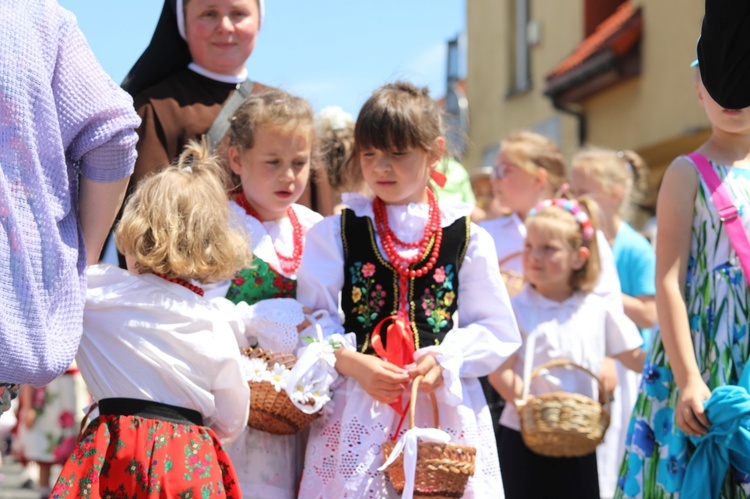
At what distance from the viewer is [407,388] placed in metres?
4.38

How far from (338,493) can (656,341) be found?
4.52 ft

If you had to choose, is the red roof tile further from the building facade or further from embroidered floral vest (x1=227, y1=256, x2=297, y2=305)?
embroidered floral vest (x1=227, y1=256, x2=297, y2=305)

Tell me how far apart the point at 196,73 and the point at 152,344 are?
1764mm

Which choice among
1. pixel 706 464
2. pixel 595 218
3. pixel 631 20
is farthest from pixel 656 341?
pixel 631 20

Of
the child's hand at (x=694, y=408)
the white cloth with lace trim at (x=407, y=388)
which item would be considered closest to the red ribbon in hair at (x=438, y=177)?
the white cloth with lace trim at (x=407, y=388)

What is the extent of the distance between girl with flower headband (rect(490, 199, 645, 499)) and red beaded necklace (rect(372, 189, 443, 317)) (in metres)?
1.31

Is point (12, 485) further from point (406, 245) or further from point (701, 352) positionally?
point (701, 352)

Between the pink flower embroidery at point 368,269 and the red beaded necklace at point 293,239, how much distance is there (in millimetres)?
386

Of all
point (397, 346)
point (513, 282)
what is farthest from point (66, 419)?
point (397, 346)

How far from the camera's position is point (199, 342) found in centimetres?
405

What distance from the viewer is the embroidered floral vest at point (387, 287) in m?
4.54

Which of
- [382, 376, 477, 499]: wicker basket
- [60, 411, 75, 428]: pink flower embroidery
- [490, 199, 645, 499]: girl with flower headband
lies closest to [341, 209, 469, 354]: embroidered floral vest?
[382, 376, 477, 499]: wicker basket

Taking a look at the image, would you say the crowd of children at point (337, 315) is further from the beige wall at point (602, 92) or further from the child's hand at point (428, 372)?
the beige wall at point (602, 92)

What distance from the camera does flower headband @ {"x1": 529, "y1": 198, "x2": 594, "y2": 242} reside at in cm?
620
